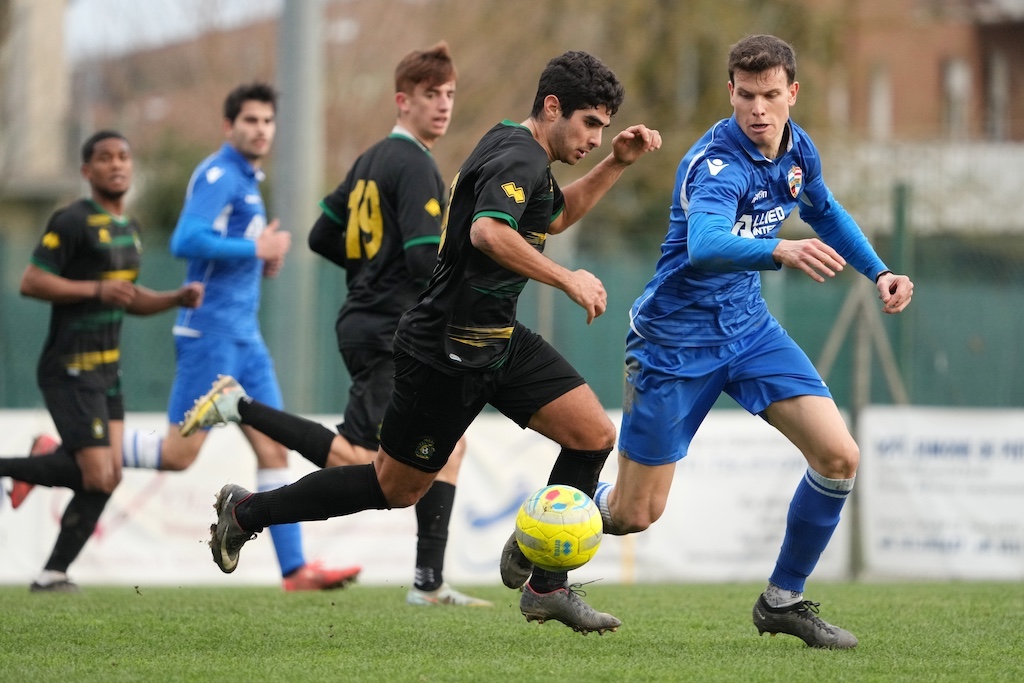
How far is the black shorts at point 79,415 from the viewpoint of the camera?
7723 millimetres

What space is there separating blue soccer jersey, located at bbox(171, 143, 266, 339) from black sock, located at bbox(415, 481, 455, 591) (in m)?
1.74

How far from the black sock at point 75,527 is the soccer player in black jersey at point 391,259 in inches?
64.5

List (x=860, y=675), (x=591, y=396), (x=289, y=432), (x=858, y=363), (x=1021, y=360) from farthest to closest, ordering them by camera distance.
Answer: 1. (x=1021, y=360)
2. (x=858, y=363)
3. (x=289, y=432)
4. (x=591, y=396)
5. (x=860, y=675)

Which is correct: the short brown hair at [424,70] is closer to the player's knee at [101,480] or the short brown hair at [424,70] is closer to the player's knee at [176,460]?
the player's knee at [176,460]

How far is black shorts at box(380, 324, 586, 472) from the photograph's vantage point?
5477mm

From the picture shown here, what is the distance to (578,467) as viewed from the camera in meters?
5.82

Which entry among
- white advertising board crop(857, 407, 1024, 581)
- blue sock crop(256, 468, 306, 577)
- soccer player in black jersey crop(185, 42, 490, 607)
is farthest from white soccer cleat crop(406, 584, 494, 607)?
white advertising board crop(857, 407, 1024, 581)

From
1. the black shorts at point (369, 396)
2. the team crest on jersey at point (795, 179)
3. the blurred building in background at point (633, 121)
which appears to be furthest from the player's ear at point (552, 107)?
the blurred building in background at point (633, 121)

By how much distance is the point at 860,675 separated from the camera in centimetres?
496

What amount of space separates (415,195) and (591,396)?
1.68 meters

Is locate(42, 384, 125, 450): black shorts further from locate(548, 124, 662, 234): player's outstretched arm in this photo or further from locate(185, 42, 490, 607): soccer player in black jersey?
locate(548, 124, 662, 234): player's outstretched arm

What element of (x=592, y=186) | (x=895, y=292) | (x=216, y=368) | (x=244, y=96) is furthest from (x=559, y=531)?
(x=244, y=96)

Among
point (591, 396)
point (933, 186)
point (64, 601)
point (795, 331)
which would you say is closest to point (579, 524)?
point (591, 396)

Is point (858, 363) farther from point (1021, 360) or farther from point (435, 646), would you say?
point (435, 646)
